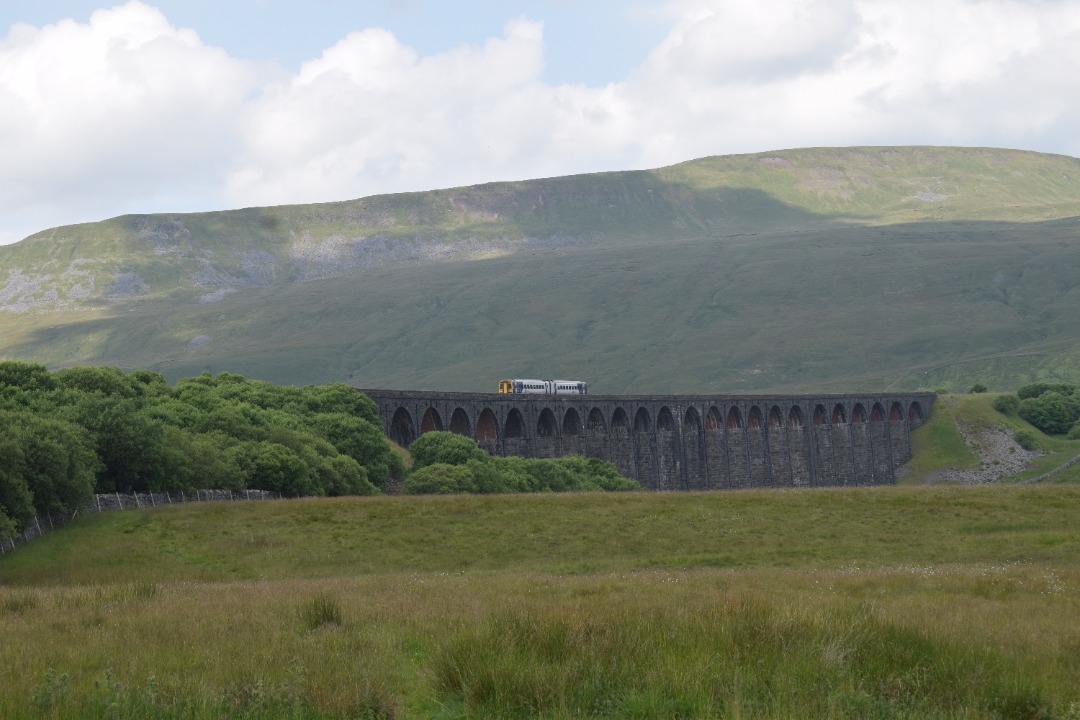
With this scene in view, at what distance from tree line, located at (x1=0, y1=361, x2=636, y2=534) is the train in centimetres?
3551

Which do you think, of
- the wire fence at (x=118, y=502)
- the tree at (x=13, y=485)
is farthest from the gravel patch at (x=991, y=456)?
the tree at (x=13, y=485)

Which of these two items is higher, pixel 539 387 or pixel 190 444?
pixel 190 444

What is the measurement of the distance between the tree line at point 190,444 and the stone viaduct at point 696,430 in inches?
524

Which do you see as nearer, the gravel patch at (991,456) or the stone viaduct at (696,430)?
the stone viaduct at (696,430)

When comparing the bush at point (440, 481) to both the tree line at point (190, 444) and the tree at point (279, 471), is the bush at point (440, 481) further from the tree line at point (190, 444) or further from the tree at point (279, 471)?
the tree at point (279, 471)

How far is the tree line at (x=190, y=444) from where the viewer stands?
43.5 meters

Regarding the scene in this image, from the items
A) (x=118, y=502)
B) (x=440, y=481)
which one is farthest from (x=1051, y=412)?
(x=118, y=502)

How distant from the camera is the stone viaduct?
101500 mm

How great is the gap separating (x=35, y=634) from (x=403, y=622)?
5.23m

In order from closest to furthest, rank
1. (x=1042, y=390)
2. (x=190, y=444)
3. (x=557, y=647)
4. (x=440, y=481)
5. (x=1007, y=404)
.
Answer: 1. (x=557, y=647)
2. (x=190, y=444)
3. (x=440, y=481)
4. (x=1007, y=404)
5. (x=1042, y=390)

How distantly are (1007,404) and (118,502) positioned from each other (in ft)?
468

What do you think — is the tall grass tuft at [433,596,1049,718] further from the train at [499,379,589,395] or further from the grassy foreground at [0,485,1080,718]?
the train at [499,379,589,395]

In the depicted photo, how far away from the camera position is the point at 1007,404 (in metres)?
164

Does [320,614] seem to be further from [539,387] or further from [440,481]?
[539,387]
